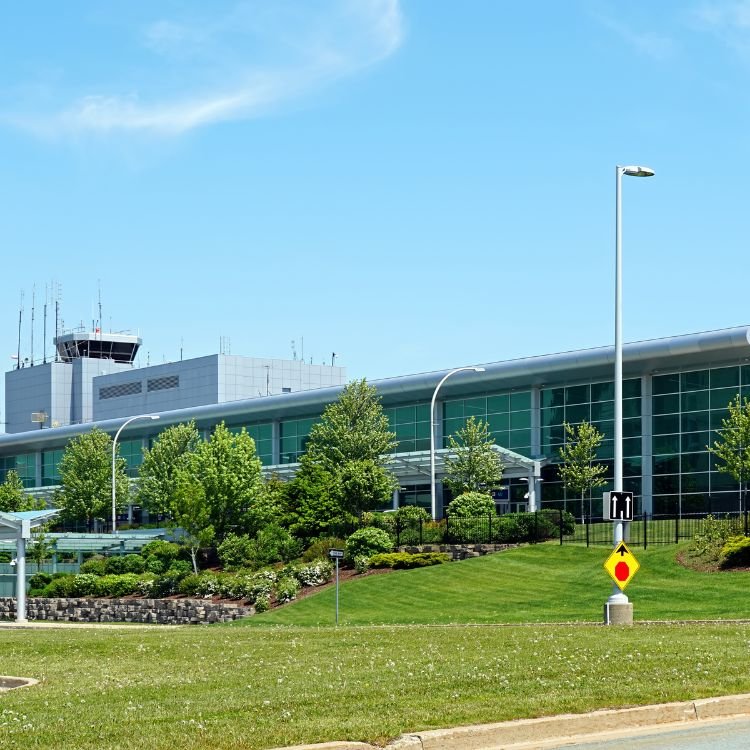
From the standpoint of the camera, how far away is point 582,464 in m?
65.6

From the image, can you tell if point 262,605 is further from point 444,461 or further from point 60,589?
point 444,461

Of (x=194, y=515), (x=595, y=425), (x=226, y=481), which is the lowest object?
(x=194, y=515)

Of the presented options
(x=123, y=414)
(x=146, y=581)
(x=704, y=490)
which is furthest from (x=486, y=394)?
(x=123, y=414)

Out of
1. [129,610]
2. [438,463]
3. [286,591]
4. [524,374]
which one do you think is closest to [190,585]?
[129,610]

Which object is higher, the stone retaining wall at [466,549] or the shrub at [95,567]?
the stone retaining wall at [466,549]

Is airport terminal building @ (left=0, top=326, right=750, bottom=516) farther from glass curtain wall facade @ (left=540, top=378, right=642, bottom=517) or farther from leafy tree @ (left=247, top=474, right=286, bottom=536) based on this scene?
leafy tree @ (left=247, top=474, right=286, bottom=536)

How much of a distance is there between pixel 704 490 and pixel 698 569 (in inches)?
1021

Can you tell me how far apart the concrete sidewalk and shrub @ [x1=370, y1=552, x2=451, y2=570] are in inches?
1369

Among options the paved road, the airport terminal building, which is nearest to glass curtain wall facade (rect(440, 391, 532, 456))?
the airport terminal building

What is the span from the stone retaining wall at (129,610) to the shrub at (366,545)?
5.52 m

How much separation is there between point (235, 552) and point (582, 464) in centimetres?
1874

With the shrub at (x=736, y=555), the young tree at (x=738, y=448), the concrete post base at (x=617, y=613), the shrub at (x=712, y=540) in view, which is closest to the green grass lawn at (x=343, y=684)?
the concrete post base at (x=617, y=613)

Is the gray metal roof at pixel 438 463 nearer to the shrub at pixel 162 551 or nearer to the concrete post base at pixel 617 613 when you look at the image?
the shrub at pixel 162 551

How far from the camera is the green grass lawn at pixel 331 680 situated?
40.1 ft
